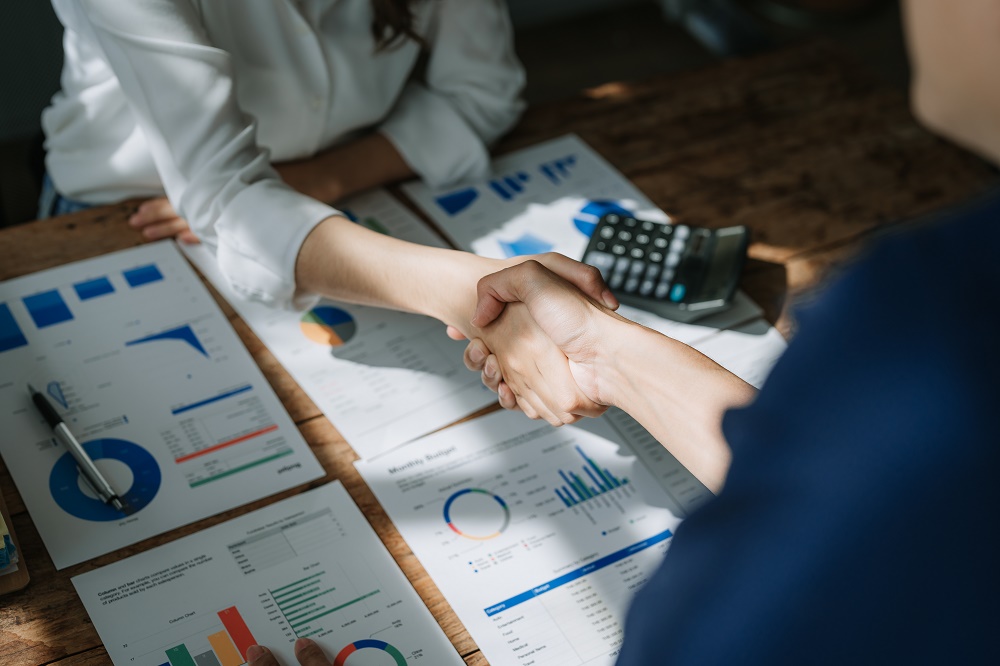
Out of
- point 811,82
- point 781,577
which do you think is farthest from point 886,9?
point 781,577

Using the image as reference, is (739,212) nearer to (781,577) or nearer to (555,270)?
(555,270)

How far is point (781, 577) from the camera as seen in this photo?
42 centimetres

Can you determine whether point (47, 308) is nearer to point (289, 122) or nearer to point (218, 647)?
point (289, 122)

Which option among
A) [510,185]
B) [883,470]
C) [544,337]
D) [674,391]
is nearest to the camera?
[883,470]

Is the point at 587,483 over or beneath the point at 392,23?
beneath

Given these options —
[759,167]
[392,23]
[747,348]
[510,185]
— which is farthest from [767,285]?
[392,23]

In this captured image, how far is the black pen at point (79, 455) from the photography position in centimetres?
82

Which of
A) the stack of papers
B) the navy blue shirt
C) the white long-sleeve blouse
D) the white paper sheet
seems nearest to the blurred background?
the white long-sleeve blouse

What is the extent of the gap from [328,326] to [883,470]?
720mm

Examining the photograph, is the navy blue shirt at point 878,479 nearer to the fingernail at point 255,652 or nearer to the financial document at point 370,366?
the fingernail at point 255,652

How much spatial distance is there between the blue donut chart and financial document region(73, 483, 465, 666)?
57mm

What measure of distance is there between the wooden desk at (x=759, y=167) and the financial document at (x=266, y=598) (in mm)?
44

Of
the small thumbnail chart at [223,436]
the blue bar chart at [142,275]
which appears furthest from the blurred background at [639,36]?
the small thumbnail chart at [223,436]

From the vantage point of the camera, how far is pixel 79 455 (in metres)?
0.84
